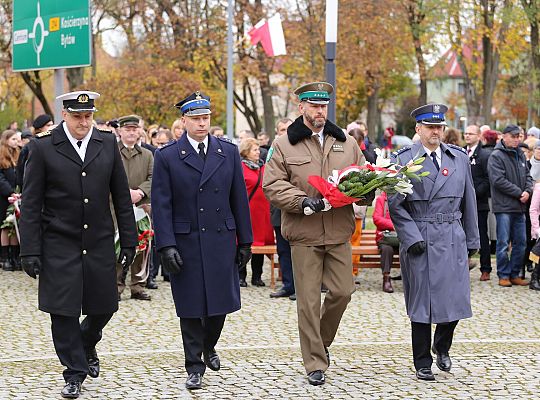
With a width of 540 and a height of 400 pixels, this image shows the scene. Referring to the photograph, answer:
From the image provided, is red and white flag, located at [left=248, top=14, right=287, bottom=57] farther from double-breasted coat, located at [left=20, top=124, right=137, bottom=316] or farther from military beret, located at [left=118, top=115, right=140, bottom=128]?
double-breasted coat, located at [left=20, top=124, right=137, bottom=316]

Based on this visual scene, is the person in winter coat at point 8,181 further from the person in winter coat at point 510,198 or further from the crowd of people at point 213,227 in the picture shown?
the crowd of people at point 213,227

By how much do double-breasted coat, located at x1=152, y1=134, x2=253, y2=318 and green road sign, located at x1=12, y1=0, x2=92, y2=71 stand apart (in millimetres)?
6153

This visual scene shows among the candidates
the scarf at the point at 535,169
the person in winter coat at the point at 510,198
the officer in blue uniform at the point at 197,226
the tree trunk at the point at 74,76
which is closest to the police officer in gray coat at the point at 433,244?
the officer in blue uniform at the point at 197,226

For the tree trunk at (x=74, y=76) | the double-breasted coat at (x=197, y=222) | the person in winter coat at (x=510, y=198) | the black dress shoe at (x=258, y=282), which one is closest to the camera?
the double-breasted coat at (x=197, y=222)

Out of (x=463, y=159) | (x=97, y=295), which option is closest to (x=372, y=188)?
(x=463, y=159)

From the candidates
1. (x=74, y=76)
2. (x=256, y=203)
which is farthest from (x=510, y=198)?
(x=74, y=76)

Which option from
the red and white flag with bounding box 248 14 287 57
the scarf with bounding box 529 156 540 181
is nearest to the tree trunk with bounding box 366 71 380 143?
the red and white flag with bounding box 248 14 287 57

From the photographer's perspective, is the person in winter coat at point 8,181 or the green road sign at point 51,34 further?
the person in winter coat at point 8,181

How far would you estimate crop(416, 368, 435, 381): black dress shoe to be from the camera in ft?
26.3

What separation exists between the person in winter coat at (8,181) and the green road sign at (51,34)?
105 centimetres

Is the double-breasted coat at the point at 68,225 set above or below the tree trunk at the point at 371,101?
below

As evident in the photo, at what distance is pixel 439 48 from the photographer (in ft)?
128

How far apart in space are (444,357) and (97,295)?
2.68 m

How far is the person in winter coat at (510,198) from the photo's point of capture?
45.0 feet
